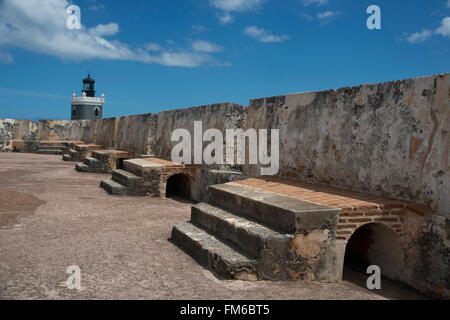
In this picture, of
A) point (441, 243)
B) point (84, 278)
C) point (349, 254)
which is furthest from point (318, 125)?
point (84, 278)

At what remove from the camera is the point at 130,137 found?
43.0 ft

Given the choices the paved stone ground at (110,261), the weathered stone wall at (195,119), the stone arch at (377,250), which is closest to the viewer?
the paved stone ground at (110,261)

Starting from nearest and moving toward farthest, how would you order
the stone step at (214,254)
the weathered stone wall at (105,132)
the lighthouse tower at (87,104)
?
the stone step at (214,254)
the weathered stone wall at (105,132)
the lighthouse tower at (87,104)

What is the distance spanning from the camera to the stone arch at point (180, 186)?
26.9ft

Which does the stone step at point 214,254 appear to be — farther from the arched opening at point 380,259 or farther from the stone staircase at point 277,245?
the arched opening at point 380,259

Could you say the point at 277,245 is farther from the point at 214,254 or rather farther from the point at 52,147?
the point at 52,147

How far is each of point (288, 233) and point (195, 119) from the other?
18.0ft

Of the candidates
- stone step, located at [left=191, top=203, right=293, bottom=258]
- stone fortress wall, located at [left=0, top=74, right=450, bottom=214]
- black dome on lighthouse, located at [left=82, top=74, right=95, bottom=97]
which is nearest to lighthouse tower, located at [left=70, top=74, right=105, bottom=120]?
black dome on lighthouse, located at [left=82, top=74, right=95, bottom=97]

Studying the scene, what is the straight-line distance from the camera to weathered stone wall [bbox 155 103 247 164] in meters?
7.28

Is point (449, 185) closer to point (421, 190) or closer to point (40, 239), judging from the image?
point (421, 190)

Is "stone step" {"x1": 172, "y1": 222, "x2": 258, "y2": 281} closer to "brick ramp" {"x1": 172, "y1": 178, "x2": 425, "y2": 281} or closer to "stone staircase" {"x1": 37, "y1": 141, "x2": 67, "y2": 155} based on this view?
"brick ramp" {"x1": 172, "y1": 178, "x2": 425, "y2": 281}

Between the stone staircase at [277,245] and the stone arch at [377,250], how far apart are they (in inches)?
12.8
